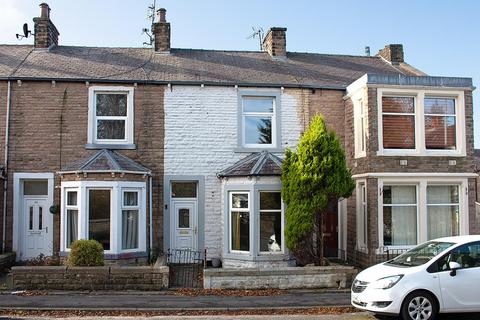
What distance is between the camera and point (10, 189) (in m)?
15.8

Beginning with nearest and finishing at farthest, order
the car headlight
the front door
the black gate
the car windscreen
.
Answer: the car headlight → the car windscreen → the black gate → the front door

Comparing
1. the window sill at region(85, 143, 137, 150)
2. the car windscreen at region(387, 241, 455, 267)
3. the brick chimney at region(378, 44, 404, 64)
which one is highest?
the brick chimney at region(378, 44, 404, 64)

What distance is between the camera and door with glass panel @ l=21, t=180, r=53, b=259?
16.1 meters

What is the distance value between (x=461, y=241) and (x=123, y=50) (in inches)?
562

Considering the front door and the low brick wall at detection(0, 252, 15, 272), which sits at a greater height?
the front door

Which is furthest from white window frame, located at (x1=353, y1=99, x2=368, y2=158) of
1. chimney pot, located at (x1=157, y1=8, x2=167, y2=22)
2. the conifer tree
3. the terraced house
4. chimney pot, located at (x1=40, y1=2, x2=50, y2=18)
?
chimney pot, located at (x1=40, y1=2, x2=50, y2=18)

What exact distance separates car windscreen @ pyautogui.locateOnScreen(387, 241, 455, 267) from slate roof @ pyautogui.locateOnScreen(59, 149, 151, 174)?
8.34 meters

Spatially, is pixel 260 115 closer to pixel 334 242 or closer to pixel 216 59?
pixel 216 59

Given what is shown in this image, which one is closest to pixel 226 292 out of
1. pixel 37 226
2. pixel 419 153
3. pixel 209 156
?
pixel 209 156

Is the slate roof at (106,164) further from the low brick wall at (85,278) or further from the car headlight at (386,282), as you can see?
the car headlight at (386,282)

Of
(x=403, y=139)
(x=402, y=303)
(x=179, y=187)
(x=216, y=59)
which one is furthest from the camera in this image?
(x=216, y=59)

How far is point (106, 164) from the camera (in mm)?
15031

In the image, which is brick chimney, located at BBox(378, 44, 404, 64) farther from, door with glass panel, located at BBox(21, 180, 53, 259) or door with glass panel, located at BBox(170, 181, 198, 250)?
door with glass panel, located at BBox(21, 180, 53, 259)

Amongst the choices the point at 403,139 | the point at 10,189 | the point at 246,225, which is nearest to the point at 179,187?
the point at 246,225
